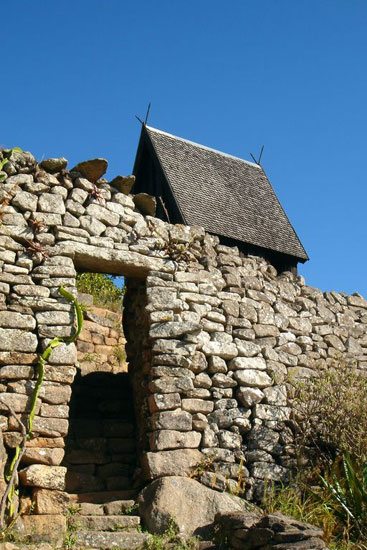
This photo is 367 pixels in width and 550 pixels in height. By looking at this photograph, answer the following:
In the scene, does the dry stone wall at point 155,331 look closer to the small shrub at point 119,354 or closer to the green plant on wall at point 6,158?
the green plant on wall at point 6,158

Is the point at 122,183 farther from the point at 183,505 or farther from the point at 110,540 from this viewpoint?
the point at 110,540

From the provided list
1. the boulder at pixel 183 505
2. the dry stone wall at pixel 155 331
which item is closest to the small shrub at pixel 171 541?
the boulder at pixel 183 505

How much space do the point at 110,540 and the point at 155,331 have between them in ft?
7.19

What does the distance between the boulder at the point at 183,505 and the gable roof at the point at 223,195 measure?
27.1 feet

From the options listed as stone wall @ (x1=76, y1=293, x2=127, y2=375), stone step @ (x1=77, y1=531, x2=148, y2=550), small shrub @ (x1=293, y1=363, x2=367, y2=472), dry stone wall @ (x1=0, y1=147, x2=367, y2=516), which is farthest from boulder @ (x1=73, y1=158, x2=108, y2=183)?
stone step @ (x1=77, y1=531, x2=148, y2=550)

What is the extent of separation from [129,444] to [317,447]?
2.08 metres

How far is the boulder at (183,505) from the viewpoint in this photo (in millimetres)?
6039

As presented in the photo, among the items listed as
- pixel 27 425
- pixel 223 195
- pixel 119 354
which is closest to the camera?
pixel 27 425

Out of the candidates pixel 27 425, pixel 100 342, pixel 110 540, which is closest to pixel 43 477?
pixel 27 425

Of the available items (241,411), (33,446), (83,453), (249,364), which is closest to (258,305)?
(249,364)

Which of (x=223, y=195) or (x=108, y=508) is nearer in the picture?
(x=108, y=508)

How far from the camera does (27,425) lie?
6148 mm

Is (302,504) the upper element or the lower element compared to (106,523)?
upper

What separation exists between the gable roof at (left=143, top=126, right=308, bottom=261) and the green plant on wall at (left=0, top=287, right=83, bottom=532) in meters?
7.54
